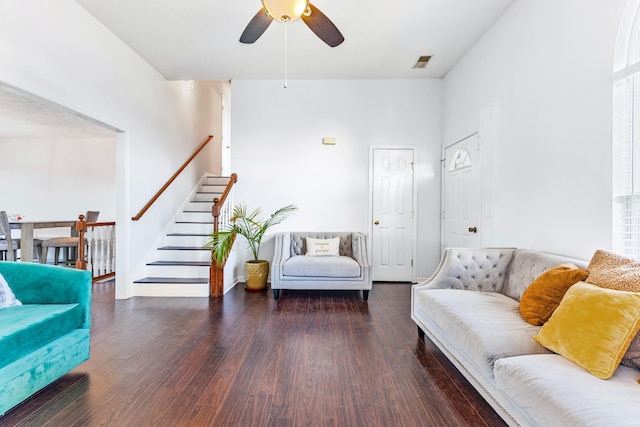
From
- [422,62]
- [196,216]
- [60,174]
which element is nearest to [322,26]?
[422,62]

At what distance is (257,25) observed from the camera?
2574mm

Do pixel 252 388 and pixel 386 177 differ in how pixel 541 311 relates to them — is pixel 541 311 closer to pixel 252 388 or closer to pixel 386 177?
pixel 252 388

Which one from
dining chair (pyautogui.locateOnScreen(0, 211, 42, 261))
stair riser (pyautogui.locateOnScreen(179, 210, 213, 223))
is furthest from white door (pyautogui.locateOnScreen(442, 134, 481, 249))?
dining chair (pyautogui.locateOnScreen(0, 211, 42, 261))

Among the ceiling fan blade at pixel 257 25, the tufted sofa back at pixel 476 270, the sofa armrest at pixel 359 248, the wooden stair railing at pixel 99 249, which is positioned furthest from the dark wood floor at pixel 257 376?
the ceiling fan blade at pixel 257 25

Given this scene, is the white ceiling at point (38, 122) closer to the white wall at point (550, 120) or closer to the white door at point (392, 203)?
the white door at point (392, 203)

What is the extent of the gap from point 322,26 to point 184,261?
3638 millimetres

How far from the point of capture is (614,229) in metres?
2.00

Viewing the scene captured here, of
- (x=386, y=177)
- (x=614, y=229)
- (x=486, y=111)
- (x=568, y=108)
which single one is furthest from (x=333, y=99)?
(x=614, y=229)

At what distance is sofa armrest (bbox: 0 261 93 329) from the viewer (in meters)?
2.14

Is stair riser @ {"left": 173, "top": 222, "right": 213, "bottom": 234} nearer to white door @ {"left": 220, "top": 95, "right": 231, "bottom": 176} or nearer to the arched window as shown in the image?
white door @ {"left": 220, "top": 95, "right": 231, "bottom": 176}

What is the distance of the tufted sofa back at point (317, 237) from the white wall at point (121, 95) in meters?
2.07

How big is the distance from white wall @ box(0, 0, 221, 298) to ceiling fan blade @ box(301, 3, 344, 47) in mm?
2326

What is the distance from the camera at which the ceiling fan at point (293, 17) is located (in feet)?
7.48

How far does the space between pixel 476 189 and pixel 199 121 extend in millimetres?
5239
